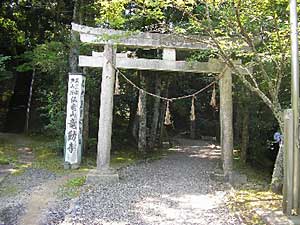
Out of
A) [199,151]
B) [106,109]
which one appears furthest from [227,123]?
[199,151]

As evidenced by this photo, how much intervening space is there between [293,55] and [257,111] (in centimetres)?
579

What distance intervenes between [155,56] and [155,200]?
6736 millimetres

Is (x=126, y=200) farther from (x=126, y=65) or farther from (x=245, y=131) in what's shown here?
(x=245, y=131)

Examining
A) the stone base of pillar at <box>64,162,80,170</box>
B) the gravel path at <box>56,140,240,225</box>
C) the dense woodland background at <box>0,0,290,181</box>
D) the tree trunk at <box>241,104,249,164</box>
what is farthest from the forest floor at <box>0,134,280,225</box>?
the dense woodland background at <box>0,0,290,181</box>

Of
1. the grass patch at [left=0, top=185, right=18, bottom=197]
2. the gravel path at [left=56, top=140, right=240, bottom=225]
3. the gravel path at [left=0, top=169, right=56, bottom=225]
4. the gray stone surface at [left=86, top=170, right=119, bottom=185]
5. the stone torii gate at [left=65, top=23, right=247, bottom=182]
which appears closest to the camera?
the gravel path at [left=56, top=140, right=240, bottom=225]

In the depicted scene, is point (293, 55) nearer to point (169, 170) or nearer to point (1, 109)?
point (169, 170)

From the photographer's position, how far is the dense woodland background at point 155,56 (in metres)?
6.33

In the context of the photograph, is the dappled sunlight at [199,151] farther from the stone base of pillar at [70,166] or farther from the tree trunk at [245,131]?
the stone base of pillar at [70,166]

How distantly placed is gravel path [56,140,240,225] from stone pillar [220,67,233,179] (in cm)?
52

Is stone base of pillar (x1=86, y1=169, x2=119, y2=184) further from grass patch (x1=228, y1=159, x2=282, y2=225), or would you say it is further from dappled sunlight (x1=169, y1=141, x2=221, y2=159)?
dappled sunlight (x1=169, y1=141, x2=221, y2=159)

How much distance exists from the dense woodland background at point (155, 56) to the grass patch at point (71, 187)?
320 cm

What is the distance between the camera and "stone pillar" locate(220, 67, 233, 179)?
8.30 metres

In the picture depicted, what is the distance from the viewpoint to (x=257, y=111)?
10898 mm

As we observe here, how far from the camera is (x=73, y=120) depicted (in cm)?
995
